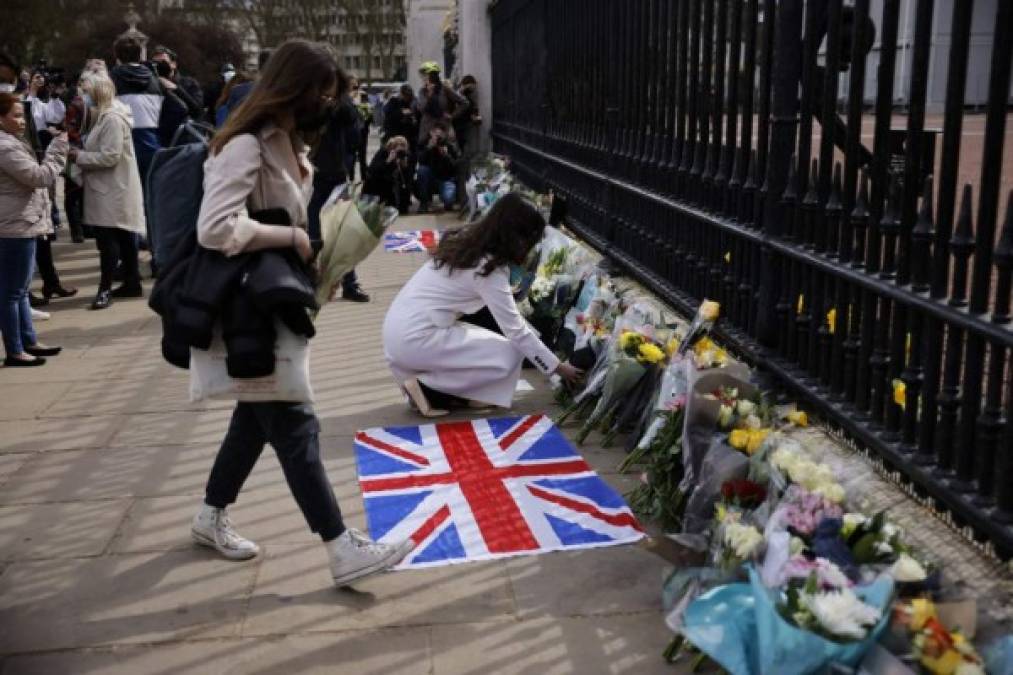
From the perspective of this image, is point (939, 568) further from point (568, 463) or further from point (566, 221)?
point (566, 221)

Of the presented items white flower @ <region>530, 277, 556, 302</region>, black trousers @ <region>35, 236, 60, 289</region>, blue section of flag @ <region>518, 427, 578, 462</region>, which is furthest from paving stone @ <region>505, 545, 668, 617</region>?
black trousers @ <region>35, 236, 60, 289</region>

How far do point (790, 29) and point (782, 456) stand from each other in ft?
6.29

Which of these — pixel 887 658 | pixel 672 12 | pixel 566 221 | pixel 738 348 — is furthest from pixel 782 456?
pixel 566 221

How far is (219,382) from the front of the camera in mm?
3541

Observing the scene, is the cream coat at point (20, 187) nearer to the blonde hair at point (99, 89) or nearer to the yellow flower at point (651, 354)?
the blonde hair at point (99, 89)

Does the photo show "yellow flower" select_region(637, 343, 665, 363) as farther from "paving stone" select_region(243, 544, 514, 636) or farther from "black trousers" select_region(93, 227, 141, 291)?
"black trousers" select_region(93, 227, 141, 291)

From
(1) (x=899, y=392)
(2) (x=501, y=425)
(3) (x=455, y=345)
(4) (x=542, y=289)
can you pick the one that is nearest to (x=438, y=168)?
(4) (x=542, y=289)

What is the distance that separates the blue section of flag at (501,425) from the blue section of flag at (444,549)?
1.24 m

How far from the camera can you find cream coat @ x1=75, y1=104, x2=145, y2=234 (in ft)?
27.2

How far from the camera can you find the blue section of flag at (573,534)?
3.93 m

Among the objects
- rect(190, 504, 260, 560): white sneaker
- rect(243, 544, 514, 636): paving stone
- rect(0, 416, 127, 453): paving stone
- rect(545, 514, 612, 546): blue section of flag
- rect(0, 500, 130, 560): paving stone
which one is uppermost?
rect(190, 504, 260, 560): white sneaker

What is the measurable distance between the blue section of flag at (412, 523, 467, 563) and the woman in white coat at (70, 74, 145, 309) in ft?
18.3

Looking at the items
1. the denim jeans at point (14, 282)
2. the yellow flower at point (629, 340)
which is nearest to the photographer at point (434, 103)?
the denim jeans at point (14, 282)

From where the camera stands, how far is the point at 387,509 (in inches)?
168
